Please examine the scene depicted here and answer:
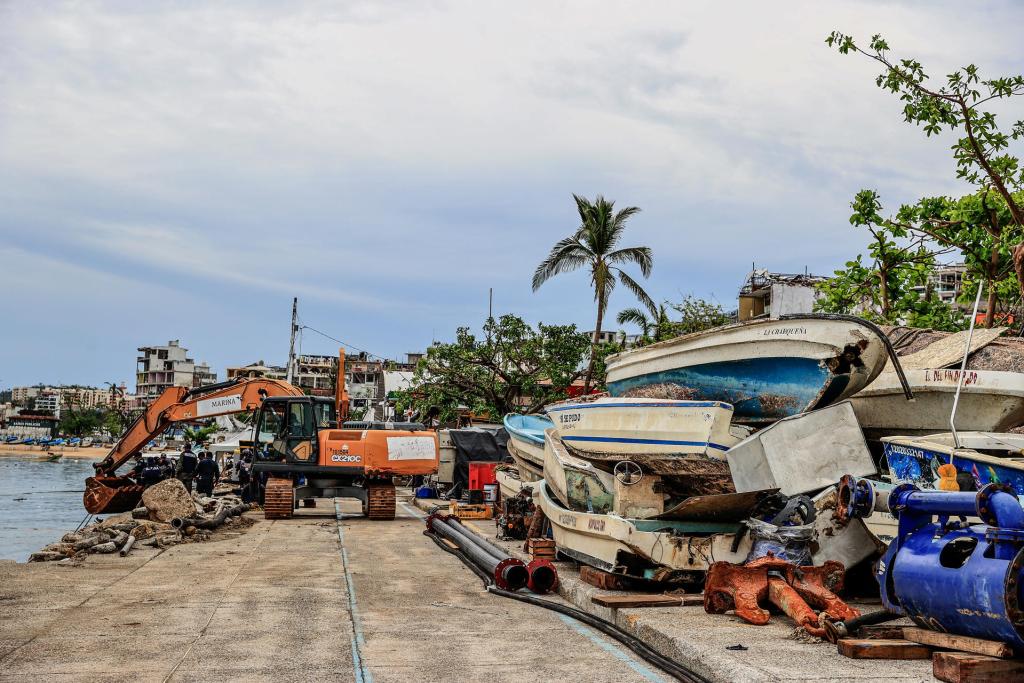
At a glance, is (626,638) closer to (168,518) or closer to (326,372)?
(168,518)

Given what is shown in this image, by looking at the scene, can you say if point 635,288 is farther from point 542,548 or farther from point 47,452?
point 47,452

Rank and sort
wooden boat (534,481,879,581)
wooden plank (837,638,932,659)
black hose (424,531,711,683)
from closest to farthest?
wooden plank (837,638,932,659) → black hose (424,531,711,683) → wooden boat (534,481,879,581)

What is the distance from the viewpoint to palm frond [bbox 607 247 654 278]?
3438 cm

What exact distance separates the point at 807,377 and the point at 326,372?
119156 millimetres

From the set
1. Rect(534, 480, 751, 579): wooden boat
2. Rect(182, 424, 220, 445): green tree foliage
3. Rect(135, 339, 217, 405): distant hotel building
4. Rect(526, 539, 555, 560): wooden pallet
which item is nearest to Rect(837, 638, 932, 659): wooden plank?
Rect(534, 480, 751, 579): wooden boat

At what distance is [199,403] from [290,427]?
3.08 m

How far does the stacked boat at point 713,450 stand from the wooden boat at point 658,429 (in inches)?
0.5

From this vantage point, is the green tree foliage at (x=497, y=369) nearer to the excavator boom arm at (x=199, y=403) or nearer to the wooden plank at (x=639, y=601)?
the excavator boom arm at (x=199, y=403)

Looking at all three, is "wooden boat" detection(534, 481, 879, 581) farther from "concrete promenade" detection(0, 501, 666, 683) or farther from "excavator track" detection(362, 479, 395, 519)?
"excavator track" detection(362, 479, 395, 519)

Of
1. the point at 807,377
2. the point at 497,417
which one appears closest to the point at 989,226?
the point at 807,377

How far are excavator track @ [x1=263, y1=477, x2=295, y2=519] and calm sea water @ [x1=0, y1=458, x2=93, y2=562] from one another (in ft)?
14.4

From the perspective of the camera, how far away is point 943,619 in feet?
19.7

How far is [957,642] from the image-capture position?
19.2 feet

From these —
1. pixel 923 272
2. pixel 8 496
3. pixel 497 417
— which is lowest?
pixel 8 496
